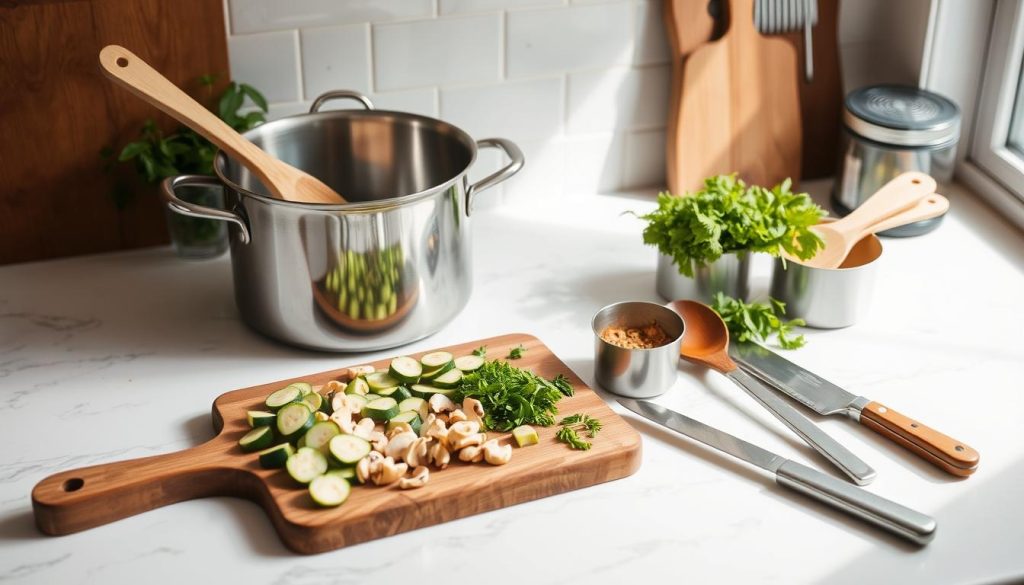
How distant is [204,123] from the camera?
1.21 m

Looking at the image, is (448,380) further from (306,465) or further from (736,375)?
(736,375)

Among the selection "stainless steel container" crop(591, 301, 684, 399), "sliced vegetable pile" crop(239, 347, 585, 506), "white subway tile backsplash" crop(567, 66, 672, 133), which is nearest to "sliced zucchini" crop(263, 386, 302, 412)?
"sliced vegetable pile" crop(239, 347, 585, 506)

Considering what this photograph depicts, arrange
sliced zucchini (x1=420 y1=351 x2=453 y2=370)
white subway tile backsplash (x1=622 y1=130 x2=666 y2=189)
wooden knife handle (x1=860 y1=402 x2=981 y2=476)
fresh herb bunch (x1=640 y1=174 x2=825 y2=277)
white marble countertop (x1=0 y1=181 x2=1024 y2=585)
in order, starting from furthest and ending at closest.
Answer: white subway tile backsplash (x1=622 y1=130 x2=666 y2=189) → fresh herb bunch (x1=640 y1=174 x2=825 y2=277) → sliced zucchini (x1=420 y1=351 x2=453 y2=370) → wooden knife handle (x1=860 y1=402 x2=981 y2=476) → white marble countertop (x1=0 y1=181 x2=1024 y2=585)

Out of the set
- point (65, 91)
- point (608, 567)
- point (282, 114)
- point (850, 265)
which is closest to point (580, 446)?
point (608, 567)

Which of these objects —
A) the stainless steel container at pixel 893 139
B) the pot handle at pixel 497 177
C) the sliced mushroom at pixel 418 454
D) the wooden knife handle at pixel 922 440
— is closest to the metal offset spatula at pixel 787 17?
the stainless steel container at pixel 893 139

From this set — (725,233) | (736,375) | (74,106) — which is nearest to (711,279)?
(725,233)

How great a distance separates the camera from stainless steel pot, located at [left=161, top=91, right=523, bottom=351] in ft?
3.82

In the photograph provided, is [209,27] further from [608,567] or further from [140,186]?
[608,567]

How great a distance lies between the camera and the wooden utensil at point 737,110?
5.07 feet

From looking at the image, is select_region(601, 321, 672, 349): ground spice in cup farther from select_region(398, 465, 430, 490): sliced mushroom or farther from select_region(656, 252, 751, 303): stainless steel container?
select_region(398, 465, 430, 490): sliced mushroom

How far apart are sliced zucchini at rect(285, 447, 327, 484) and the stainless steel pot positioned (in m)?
0.22

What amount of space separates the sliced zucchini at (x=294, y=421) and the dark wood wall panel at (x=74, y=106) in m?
0.52

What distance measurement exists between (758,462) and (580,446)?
18cm

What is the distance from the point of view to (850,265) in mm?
1406
